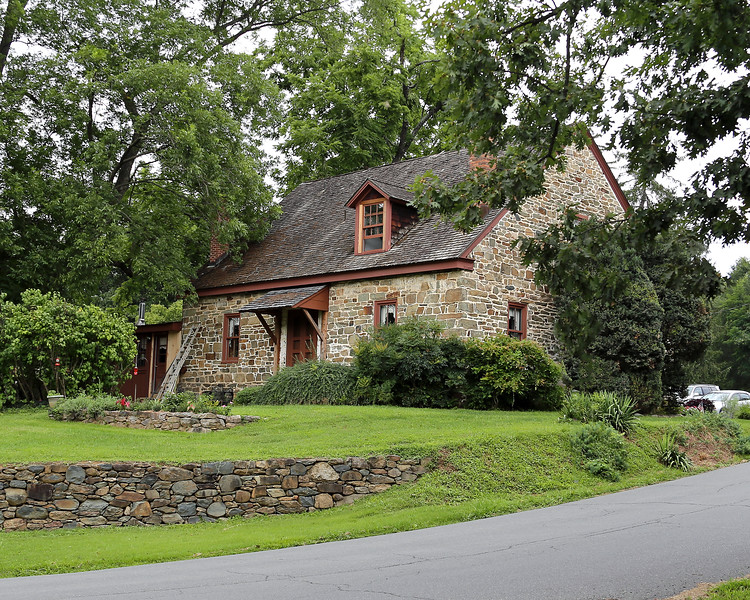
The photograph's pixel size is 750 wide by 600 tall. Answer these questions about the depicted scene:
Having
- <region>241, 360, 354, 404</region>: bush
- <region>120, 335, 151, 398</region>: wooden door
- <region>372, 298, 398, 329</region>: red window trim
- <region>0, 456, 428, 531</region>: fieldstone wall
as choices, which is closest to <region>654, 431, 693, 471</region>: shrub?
<region>0, 456, 428, 531</region>: fieldstone wall

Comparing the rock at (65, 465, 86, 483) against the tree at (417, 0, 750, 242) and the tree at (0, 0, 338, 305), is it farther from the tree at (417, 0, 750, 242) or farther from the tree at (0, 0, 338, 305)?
the tree at (0, 0, 338, 305)

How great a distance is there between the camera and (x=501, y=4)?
25.6 ft

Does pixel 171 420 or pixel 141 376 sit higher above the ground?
pixel 141 376

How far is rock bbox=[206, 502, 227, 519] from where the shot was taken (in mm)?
11461

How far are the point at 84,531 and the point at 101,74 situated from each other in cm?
1853

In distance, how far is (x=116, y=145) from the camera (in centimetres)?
2495

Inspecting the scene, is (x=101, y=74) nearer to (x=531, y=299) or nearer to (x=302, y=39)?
(x=302, y=39)

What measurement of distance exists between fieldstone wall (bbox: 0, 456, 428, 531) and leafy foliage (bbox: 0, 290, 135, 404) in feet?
31.2

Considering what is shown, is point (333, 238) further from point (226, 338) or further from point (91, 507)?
point (91, 507)

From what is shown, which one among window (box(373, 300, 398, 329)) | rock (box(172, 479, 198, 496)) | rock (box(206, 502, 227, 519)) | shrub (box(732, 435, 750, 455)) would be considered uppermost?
window (box(373, 300, 398, 329))

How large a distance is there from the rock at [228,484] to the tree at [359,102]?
82.5 ft

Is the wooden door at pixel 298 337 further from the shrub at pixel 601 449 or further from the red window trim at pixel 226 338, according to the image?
the shrub at pixel 601 449

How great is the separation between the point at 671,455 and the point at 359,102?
1001 inches

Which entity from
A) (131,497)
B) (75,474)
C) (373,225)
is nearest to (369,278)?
(373,225)
